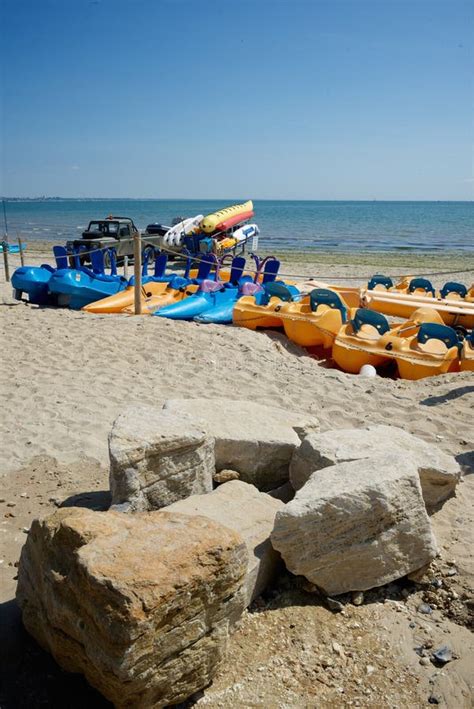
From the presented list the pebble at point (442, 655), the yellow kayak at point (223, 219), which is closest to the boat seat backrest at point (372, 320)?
the pebble at point (442, 655)

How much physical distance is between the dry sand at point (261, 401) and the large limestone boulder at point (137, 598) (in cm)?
30

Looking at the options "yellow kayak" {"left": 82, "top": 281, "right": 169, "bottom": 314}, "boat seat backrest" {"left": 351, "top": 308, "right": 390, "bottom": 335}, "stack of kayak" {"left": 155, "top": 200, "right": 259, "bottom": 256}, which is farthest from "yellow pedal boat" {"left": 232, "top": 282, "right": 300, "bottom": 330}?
"stack of kayak" {"left": 155, "top": 200, "right": 259, "bottom": 256}

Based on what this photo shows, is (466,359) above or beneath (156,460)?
beneath

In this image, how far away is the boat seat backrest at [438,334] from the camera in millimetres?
7762

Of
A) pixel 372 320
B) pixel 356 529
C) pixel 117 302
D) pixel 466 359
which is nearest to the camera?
pixel 356 529

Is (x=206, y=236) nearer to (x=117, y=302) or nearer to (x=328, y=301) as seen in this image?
(x=117, y=302)

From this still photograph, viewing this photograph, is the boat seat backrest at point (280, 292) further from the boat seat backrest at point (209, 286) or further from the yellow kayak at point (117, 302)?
the yellow kayak at point (117, 302)

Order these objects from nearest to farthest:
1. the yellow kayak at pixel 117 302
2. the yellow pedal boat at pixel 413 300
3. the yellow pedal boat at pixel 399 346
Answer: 1. the yellow pedal boat at pixel 399 346
2. the yellow pedal boat at pixel 413 300
3. the yellow kayak at pixel 117 302

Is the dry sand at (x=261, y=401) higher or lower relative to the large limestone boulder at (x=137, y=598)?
lower

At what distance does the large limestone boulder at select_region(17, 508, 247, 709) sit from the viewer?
2.11 metres

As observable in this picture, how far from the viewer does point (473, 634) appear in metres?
2.96

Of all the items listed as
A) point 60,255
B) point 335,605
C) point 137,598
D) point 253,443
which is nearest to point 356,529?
point 335,605

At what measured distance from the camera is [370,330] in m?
8.40

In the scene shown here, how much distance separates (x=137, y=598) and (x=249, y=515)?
51.7 inches
